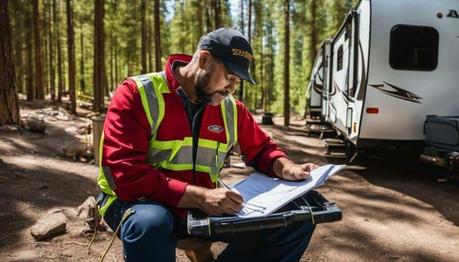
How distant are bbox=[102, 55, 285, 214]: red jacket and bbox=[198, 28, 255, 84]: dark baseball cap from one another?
0.33 metres

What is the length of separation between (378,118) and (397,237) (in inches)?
123

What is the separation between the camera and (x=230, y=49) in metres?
2.31

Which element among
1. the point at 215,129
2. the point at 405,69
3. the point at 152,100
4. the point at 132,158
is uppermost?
the point at 405,69

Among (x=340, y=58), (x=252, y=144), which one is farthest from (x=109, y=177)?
(x=340, y=58)

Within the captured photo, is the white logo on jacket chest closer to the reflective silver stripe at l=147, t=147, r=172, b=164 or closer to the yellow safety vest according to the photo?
the yellow safety vest

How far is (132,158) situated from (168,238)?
449mm

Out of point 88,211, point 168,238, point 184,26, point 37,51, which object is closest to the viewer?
point 168,238

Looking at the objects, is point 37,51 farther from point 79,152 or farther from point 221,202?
point 221,202

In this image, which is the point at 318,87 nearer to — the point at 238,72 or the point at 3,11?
the point at 3,11

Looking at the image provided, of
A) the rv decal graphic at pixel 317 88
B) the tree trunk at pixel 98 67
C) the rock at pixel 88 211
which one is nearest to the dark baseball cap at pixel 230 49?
the rock at pixel 88 211

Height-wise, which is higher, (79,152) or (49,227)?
(79,152)

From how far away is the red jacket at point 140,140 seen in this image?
2.15 m

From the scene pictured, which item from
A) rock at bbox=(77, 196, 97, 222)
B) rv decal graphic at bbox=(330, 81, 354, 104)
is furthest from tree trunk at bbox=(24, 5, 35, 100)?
rock at bbox=(77, 196, 97, 222)

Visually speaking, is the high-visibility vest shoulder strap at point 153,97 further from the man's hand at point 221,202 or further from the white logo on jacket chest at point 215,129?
the man's hand at point 221,202
